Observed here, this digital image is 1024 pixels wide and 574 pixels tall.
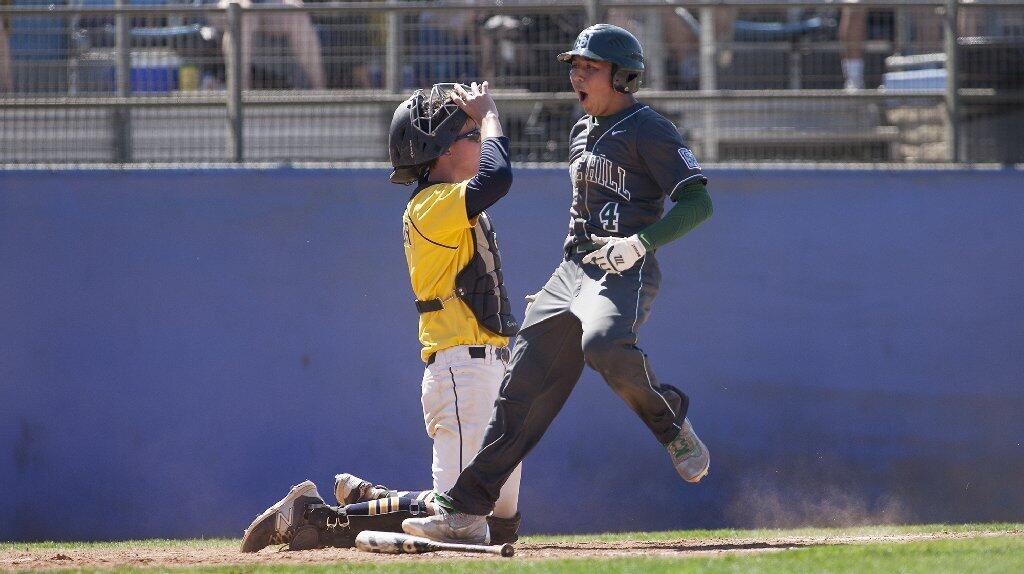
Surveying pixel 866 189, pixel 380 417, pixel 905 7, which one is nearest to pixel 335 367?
pixel 380 417

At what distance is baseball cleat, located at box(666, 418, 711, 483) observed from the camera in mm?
4969

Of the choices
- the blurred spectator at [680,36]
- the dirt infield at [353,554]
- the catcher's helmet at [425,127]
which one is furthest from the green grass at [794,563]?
the blurred spectator at [680,36]

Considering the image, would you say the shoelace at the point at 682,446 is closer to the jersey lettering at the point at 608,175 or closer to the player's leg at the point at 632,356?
the player's leg at the point at 632,356

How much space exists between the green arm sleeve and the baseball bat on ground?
1.34m

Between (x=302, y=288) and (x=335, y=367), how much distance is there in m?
0.56

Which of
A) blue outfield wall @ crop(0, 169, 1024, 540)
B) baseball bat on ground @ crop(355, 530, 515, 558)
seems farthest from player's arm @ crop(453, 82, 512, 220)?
blue outfield wall @ crop(0, 169, 1024, 540)

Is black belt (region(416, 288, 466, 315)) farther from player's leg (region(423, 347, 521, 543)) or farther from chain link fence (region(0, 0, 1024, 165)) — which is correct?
chain link fence (region(0, 0, 1024, 165))

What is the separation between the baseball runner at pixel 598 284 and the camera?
4.98 m

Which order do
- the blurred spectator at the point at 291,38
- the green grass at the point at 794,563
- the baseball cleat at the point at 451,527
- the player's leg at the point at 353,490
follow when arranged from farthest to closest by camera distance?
the blurred spectator at the point at 291,38, the player's leg at the point at 353,490, the baseball cleat at the point at 451,527, the green grass at the point at 794,563

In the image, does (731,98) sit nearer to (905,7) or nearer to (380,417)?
(905,7)

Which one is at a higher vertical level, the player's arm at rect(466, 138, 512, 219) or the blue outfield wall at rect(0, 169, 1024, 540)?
the player's arm at rect(466, 138, 512, 219)

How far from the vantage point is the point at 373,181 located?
830cm

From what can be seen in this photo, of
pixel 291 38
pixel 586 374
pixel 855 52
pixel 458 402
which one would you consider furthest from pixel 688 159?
pixel 291 38

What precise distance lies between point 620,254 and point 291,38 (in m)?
4.42
